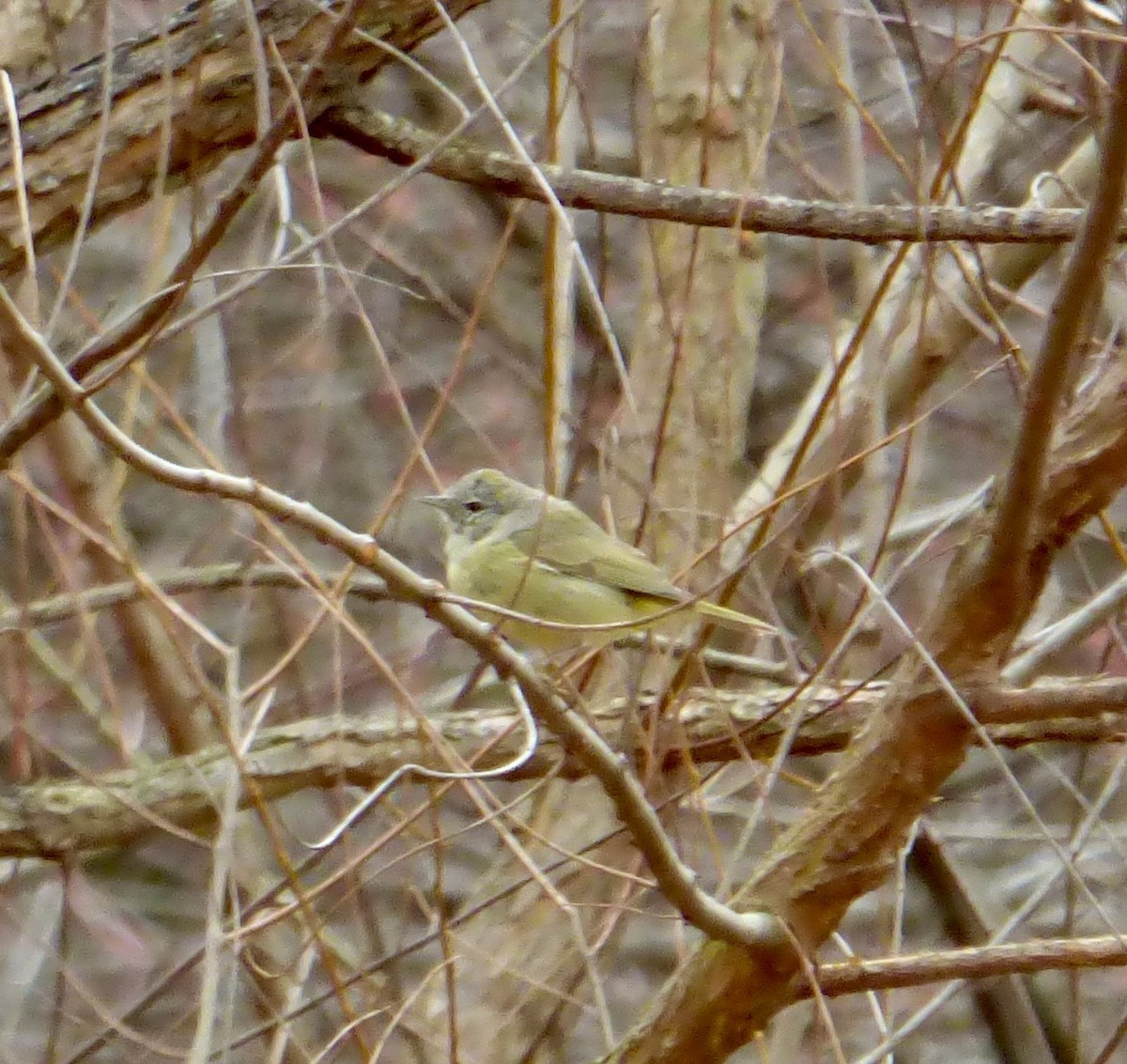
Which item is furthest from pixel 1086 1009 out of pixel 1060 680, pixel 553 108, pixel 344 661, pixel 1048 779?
pixel 553 108

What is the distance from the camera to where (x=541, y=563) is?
436 centimetres

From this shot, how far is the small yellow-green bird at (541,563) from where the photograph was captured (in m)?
4.09

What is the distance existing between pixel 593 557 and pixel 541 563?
0.62 ft

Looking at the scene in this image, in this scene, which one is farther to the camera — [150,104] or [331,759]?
[331,759]

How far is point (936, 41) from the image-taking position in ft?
21.1

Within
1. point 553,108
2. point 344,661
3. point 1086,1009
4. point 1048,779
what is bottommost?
point 1086,1009

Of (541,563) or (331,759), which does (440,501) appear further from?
(331,759)

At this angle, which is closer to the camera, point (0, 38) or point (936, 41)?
point (0, 38)

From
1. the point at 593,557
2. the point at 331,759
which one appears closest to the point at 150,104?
the point at 331,759

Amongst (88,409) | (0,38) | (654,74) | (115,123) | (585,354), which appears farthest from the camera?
(585,354)

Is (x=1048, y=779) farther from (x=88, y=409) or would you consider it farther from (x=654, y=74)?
(x=88, y=409)

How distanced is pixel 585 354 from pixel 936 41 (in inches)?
73.5

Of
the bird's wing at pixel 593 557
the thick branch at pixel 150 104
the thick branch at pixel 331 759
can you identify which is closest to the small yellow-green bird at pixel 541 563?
the bird's wing at pixel 593 557

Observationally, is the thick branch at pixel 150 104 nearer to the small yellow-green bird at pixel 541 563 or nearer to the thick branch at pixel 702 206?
the thick branch at pixel 702 206
